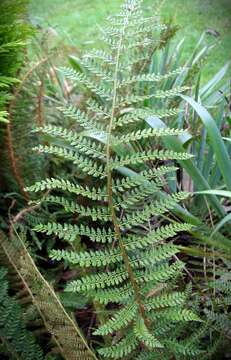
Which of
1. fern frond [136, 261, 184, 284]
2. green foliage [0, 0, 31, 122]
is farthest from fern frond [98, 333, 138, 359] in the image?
green foliage [0, 0, 31, 122]

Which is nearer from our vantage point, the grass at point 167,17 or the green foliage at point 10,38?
the green foliage at point 10,38

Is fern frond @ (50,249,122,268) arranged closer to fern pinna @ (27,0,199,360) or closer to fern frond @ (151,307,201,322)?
fern pinna @ (27,0,199,360)

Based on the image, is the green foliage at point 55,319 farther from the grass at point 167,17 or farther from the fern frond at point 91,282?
the grass at point 167,17

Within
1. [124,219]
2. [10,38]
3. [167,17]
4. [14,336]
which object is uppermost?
[167,17]

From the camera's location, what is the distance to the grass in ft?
9.95

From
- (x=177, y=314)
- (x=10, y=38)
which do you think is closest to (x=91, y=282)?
(x=177, y=314)

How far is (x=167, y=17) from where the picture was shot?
10.2 ft

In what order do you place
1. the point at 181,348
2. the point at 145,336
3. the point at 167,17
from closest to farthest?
the point at 145,336 < the point at 181,348 < the point at 167,17

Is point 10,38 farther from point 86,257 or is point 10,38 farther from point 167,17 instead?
point 167,17

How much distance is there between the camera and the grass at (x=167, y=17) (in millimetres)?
3034

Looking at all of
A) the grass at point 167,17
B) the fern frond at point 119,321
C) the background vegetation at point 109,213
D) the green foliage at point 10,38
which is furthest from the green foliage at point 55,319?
the grass at point 167,17

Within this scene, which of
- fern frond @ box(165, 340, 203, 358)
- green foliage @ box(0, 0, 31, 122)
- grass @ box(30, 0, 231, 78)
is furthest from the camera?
grass @ box(30, 0, 231, 78)

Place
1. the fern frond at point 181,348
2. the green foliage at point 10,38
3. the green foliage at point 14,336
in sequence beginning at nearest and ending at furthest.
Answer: the fern frond at point 181,348 < the green foliage at point 14,336 < the green foliage at point 10,38

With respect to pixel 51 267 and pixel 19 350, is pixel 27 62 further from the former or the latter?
pixel 19 350
